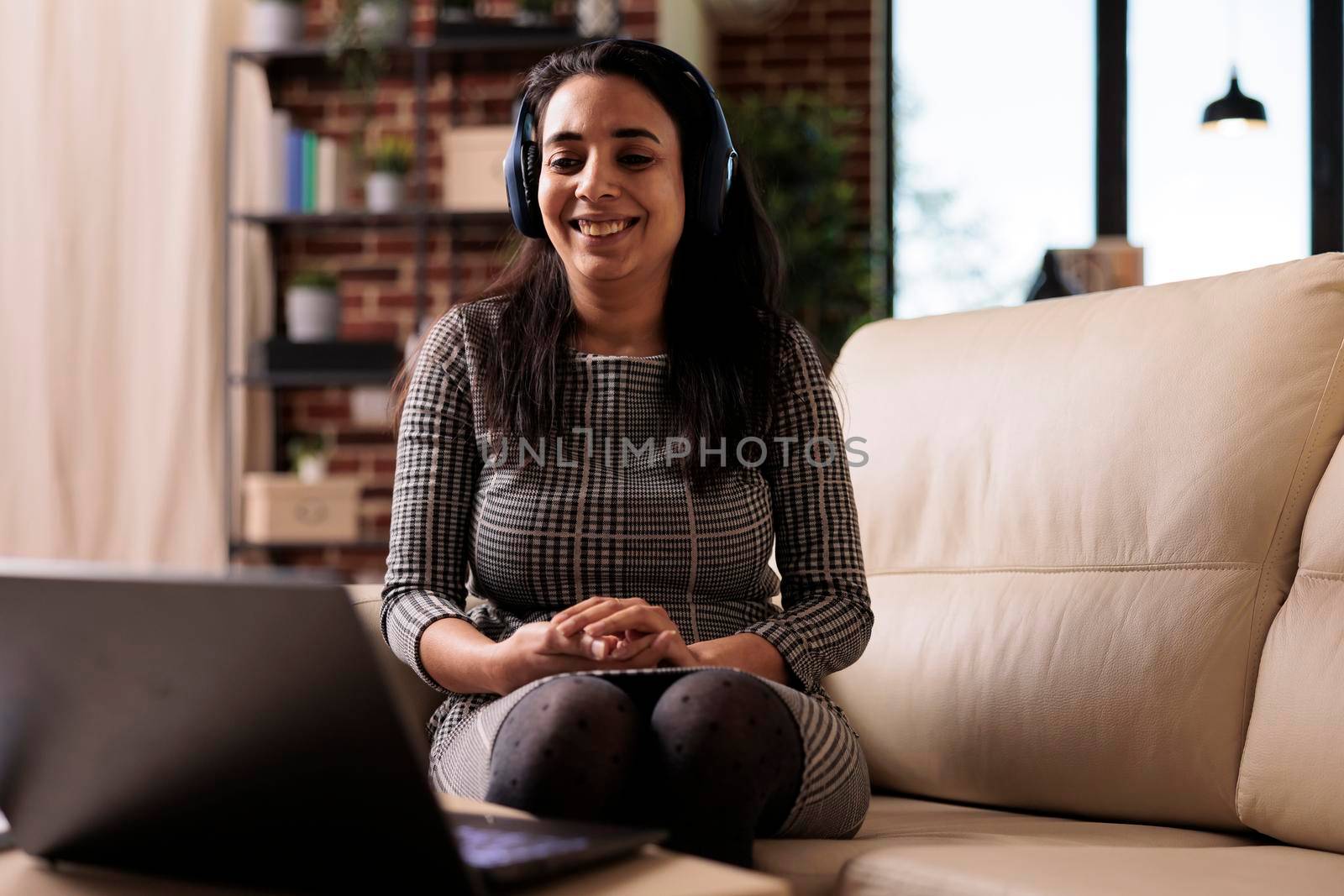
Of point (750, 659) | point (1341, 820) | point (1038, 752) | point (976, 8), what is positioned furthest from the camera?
point (976, 8)

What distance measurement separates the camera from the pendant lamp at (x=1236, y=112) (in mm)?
4352

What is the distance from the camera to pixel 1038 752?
1.39 metres

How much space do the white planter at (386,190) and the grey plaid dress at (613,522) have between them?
102 inches

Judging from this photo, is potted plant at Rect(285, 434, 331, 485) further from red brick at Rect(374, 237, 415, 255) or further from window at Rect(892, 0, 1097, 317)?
window at Rect(892, 0, 1097, 317)

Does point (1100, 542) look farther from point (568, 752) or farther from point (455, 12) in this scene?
point (455, 12)

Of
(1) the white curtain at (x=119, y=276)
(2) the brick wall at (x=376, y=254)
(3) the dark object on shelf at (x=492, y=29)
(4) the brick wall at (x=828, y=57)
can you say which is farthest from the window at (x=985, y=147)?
(1) the white curtain at (x=119, y=276)

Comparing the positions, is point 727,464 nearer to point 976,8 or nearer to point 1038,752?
point 1038,752

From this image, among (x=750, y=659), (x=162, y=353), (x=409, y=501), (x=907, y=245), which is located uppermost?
(x=907, y=245)

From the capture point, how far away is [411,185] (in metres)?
4.11

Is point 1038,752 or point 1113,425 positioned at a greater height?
point 1113,425

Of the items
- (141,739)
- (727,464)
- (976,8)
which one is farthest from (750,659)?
(976,8)

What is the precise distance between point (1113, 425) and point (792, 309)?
9.64ft

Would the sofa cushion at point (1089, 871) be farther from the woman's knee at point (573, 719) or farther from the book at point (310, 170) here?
the book at point (310, 170)

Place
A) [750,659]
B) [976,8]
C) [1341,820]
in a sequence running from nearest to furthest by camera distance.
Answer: [1341,820] < [750,659] < [976,8]
